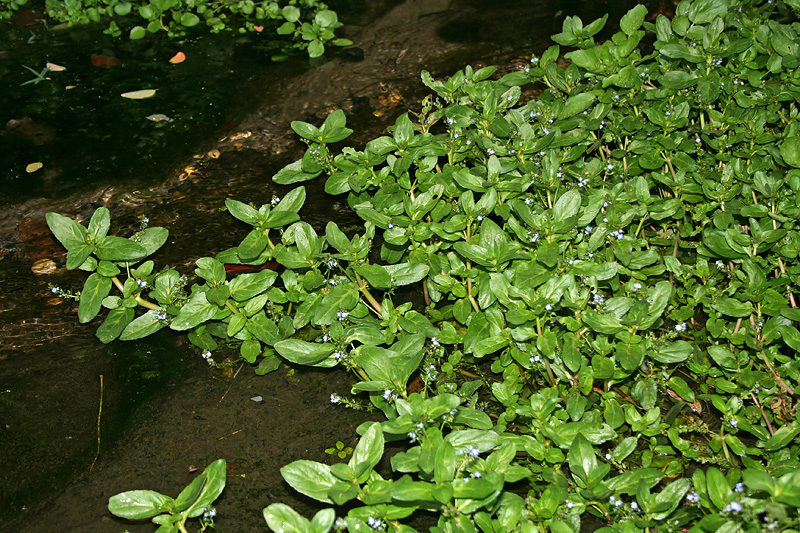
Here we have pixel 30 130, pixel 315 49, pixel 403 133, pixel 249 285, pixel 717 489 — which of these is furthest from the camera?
pixel 315 49

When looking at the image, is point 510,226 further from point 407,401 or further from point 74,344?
point 74,344

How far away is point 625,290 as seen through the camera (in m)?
2.70

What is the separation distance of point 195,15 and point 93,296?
123 inches

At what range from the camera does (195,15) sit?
203 inches

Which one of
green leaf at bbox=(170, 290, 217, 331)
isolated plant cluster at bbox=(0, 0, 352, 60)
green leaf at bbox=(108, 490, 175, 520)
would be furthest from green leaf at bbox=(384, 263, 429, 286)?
isolated plant cluster at bbox=(0, 0, 352, 60)

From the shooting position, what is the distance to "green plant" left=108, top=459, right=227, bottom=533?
2.08 metres

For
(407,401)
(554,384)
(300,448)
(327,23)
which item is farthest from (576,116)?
(327,23)

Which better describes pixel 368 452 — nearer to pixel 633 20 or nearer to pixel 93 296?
pixel 93 296

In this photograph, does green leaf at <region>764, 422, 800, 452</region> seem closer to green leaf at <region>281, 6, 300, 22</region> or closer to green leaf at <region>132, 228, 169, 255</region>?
green leaf at <region>132, 228, 169, 255</region>

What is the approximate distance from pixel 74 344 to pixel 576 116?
2.42 meters

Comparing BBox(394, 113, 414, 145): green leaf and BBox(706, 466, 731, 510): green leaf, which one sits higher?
BBox(394, 113, 414, 145): green leaf

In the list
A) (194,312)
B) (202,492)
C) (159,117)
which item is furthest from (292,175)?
(159,117)

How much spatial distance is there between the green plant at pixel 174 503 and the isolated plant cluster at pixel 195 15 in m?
3.47

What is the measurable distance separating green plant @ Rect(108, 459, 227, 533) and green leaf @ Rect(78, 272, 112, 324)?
86 centimetres
